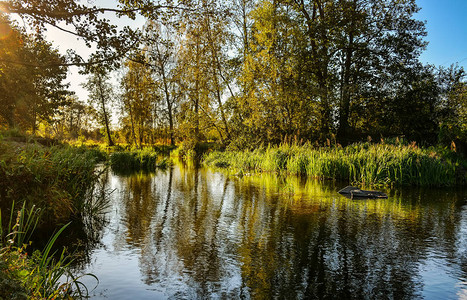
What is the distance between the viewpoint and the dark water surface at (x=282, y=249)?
3957 mm

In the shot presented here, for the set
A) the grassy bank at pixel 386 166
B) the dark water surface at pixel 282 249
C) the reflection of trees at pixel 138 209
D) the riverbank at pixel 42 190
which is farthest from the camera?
the grassy bank at pixel 386 166

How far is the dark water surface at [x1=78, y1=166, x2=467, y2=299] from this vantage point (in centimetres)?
396

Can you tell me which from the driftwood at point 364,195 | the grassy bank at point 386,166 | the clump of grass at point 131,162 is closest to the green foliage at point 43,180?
the driftwood at point 364,195

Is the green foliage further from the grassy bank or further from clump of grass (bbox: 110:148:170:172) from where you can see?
clump of grass (bbox: 110:148:170:172)

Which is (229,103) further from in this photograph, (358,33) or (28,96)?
(28,96)

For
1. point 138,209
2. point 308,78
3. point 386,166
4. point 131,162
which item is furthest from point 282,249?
point 308,78

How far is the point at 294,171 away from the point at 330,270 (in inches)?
418

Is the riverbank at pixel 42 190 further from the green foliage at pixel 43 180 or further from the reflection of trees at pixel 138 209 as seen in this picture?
the reflection of trees at pixel 138 209

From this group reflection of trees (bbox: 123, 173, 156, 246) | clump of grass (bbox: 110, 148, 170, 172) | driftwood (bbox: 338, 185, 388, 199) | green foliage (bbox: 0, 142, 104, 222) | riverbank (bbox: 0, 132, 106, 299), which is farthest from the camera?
clump of grass (bbox: 110, 148, 170, 172)

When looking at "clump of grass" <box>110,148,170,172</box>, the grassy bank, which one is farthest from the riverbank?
"clump of grass" <box>110,148,170,172</box>

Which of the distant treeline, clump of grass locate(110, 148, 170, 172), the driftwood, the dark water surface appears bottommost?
the dark water surface

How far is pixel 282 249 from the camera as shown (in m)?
5.27

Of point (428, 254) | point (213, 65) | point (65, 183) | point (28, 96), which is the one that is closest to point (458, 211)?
point (428, 254)

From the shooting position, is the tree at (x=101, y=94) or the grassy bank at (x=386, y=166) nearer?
the grassy bank at (x=386, y=166)
